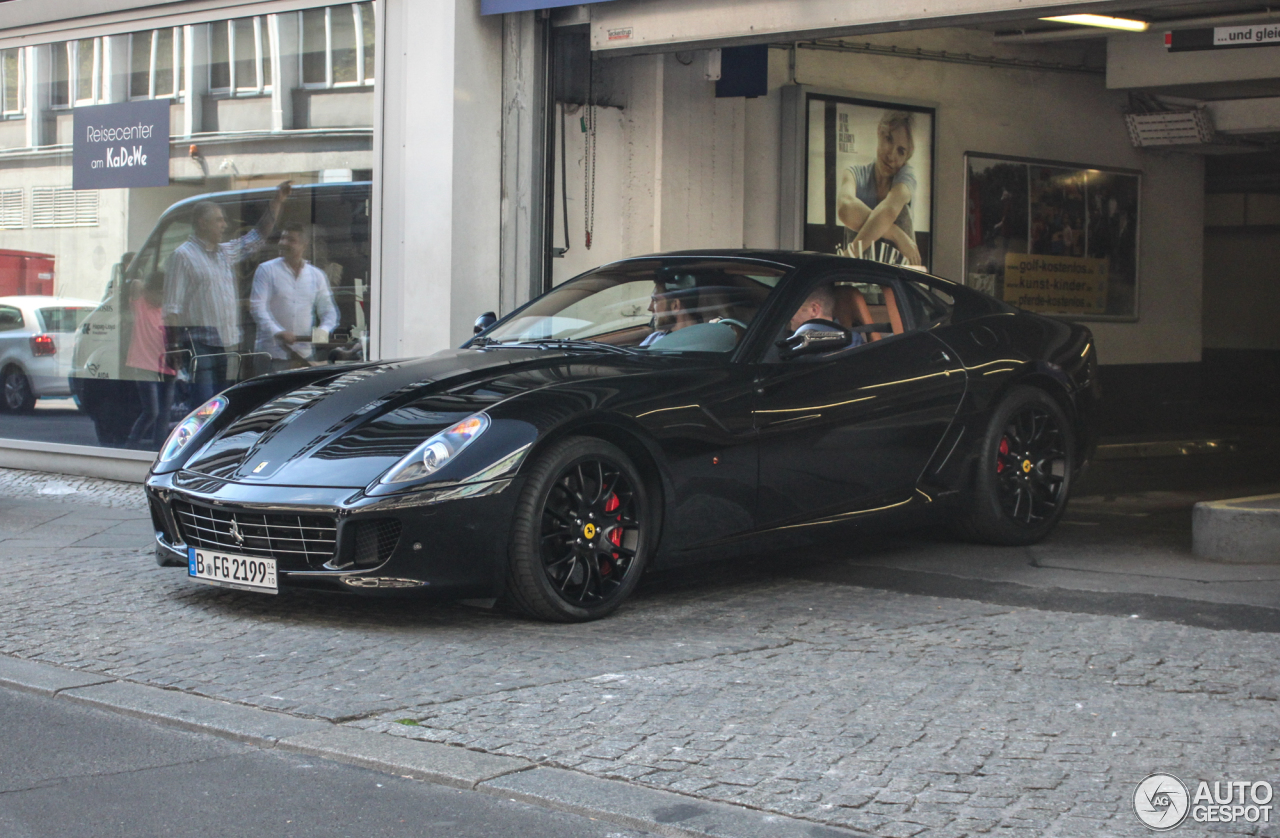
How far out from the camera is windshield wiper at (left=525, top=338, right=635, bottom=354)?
6234 mm

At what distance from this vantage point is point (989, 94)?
1337 cm

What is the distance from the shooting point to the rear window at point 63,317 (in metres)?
10.8

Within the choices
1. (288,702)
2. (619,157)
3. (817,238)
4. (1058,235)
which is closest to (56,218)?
(619,157)

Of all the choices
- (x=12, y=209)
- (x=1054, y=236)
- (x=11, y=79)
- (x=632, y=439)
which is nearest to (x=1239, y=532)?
(x=632, y=439)

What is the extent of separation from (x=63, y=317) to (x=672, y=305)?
6.30m

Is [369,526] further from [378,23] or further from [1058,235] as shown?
[1058,235]

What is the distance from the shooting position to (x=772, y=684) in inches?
181

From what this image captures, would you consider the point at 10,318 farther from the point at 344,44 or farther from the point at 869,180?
the point at 869,180

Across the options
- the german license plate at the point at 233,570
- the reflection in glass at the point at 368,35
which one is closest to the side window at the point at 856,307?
the german license plate at the point at 233,570

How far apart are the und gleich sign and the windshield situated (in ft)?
15.2

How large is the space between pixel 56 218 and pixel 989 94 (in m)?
8.10

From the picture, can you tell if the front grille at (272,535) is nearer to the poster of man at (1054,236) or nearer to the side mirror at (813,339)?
the side mirror at (813,339)

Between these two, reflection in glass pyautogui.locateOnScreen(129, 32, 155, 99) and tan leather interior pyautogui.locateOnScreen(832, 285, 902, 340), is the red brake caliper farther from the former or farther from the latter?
reflection in glass pyautogui.locateOnScreen(129, 32, 155, 99)

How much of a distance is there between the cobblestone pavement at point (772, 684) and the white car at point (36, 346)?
477 cm
